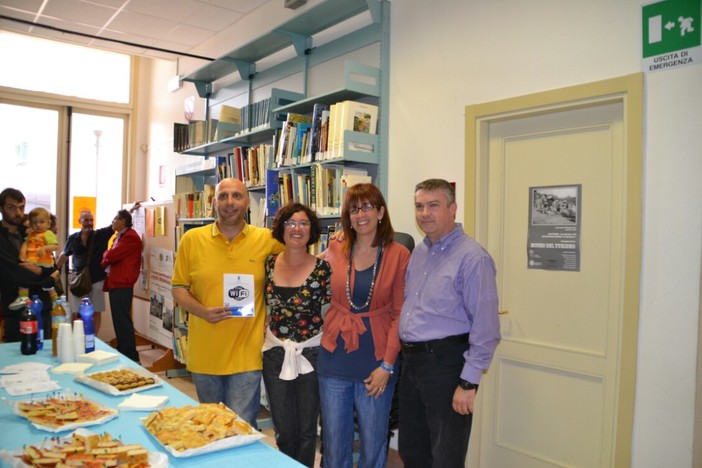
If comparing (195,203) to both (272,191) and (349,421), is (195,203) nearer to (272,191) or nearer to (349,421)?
(272,191)

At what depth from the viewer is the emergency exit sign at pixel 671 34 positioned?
2.06 m

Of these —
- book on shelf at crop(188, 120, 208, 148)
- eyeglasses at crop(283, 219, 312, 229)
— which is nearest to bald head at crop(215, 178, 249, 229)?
eyeglasses at crop(283, 219, 312, 229)

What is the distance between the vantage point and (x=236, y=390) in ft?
7.75

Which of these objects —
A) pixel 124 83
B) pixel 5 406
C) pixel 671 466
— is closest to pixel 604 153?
pixel 671 466

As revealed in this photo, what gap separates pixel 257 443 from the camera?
157 centimetres

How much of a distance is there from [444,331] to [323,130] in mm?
1736

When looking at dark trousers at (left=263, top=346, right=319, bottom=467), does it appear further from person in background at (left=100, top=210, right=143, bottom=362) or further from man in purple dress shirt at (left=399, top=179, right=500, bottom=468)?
person in background at (left=100, top=210, right=143, bottom=362)

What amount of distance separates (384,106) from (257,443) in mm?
2346

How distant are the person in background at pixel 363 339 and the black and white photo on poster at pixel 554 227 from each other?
2.74 feet

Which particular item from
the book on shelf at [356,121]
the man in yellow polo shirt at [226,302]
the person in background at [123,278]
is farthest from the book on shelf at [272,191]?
the person in background at [123,278]

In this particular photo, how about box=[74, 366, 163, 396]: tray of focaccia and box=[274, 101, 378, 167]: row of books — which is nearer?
box=[74, 366, 163, 396]: tray of focaccia

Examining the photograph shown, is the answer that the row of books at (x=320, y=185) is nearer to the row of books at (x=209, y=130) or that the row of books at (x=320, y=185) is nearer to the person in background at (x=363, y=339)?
the person in background at (x=363, y=339)

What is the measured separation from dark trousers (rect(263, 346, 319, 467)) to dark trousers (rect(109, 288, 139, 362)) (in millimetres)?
3863

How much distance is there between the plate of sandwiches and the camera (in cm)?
133
